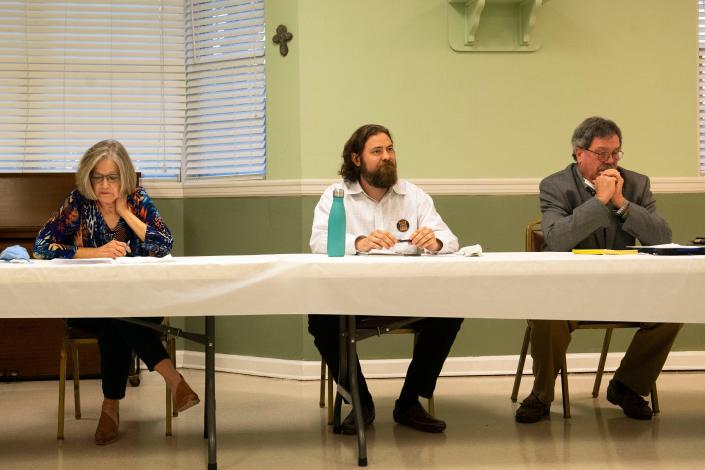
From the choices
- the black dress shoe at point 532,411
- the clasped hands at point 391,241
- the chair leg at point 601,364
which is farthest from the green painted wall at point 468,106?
the clasped hands at point 391,241

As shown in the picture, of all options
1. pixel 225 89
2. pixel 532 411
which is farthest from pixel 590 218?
pixel 225 89

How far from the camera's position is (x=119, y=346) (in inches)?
130

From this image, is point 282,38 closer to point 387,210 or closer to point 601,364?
point 387,210

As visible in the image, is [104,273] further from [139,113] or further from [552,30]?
[552,30]

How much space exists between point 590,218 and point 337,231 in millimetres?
1063

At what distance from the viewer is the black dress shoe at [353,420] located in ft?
11.0

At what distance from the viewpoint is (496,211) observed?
15.4 ft

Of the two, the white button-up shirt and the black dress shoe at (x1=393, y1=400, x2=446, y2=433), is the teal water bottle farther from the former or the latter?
the black dress shoe at (x1=393, y1=400, x2=446, y2=433)

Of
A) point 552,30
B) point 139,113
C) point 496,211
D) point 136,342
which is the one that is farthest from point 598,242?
point 139,113

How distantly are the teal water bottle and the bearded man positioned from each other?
18 cm

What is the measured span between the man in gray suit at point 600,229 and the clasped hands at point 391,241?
0.64 metres

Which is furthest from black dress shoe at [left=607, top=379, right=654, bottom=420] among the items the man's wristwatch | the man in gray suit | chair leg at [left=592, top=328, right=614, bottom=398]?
the man's wristwatch

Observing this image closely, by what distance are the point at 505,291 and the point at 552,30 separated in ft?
7.60

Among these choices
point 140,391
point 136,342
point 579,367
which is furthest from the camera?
point 579,367
